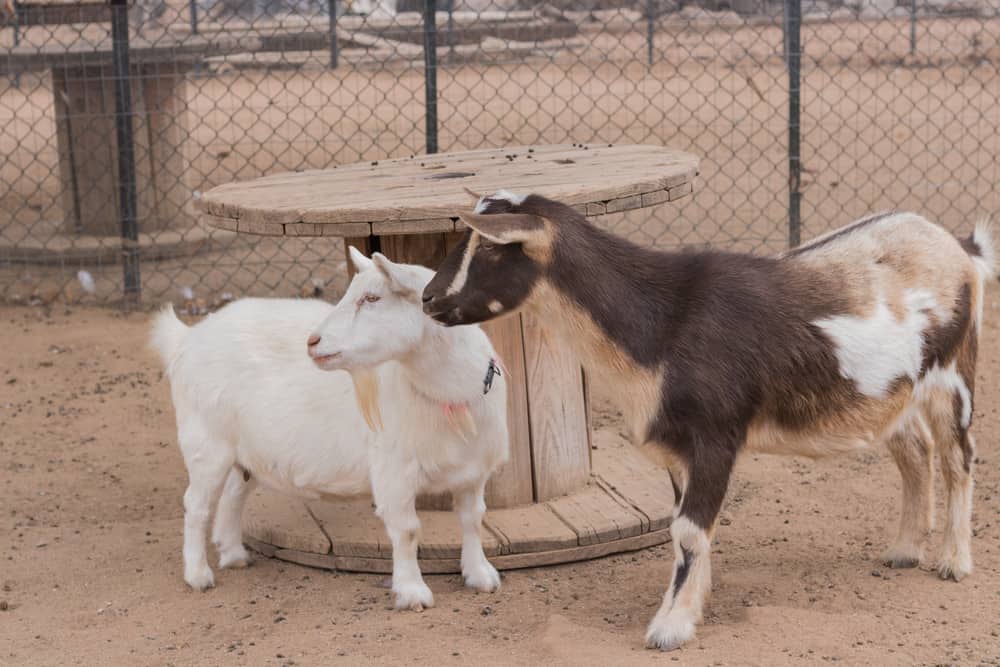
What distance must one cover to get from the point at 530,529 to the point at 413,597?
571 mm

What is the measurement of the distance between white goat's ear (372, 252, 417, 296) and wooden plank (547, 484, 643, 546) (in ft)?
3.71

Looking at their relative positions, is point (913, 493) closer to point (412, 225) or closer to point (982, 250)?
point (982, 250)

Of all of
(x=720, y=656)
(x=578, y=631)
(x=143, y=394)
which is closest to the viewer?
(x=720, y=656)

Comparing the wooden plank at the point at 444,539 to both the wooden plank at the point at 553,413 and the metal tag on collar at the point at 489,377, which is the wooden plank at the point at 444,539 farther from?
the metal tag on collar at the point at 489,377

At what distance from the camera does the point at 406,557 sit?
405cm

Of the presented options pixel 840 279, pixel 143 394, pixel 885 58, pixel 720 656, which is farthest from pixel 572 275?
pixel 885 58

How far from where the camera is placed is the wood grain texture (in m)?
3.98

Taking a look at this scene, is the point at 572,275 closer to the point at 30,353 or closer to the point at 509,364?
the point at 509,364

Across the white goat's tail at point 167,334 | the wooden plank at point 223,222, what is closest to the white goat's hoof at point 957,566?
the wooden plank at point 223,222

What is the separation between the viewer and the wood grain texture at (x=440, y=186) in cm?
398

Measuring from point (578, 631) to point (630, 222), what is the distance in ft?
17.1

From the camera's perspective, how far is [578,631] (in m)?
3.82

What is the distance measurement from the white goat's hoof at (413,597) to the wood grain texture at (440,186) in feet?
3.46

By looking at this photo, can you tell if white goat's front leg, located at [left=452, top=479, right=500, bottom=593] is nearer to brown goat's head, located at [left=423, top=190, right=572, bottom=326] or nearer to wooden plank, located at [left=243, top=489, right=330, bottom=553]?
wooden plank, located at [left=243, top=489, right=330, bottom=553]
